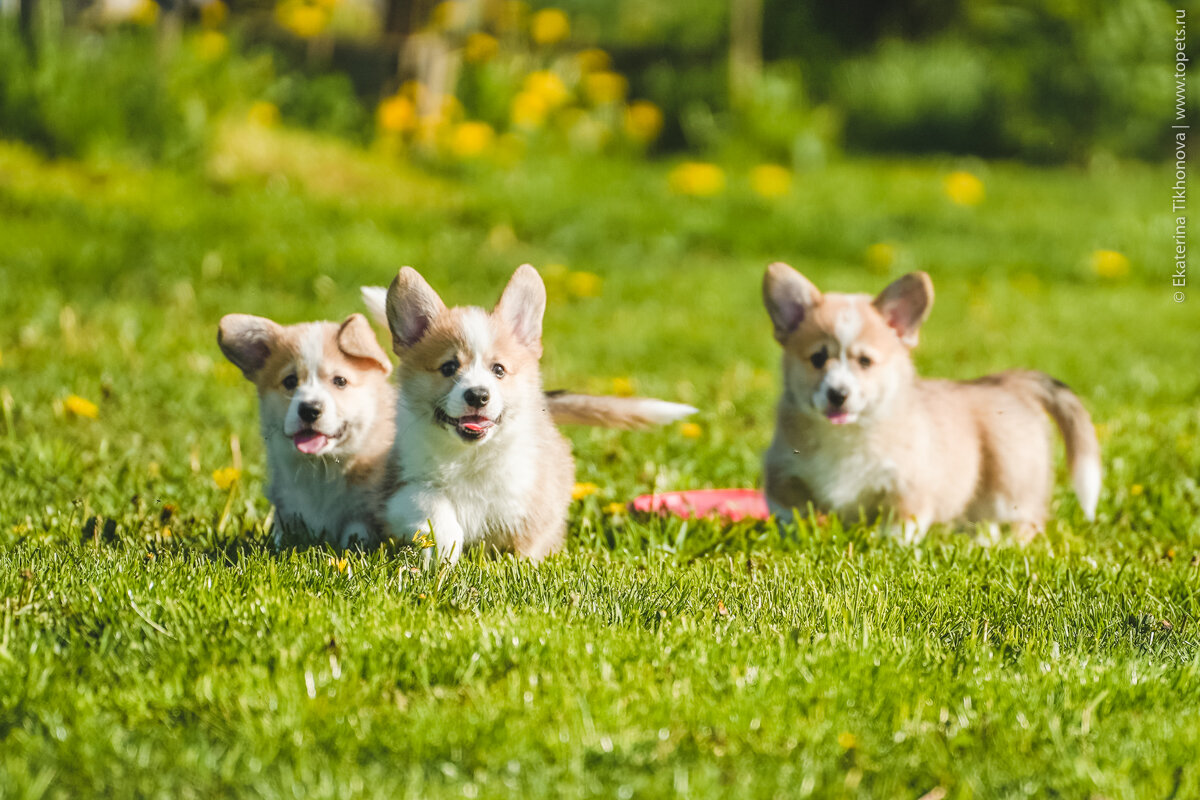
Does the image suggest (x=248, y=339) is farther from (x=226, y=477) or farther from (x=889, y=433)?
(x=889, y=433)

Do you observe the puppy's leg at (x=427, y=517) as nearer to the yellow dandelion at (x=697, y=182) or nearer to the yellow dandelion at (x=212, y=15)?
the yellow dandelion at (x=697, y=182)

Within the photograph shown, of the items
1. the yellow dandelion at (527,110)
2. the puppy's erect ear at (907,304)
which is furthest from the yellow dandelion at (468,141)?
A: the puppy's erect ear at (907,304)

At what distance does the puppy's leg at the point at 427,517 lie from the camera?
3053 mm

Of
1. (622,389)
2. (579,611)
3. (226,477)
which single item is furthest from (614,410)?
(622,389)

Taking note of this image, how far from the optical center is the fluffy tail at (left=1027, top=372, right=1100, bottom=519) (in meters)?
3.92

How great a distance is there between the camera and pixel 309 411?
3.07 m

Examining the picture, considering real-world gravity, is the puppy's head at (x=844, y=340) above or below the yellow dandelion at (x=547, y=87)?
below

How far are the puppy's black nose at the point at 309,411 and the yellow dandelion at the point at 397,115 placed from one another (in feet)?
22.0

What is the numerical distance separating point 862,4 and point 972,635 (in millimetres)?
13548

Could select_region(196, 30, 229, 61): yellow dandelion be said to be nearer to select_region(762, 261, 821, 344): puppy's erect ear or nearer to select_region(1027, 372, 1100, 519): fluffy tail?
select_region(762, 261, 821, 344): puppy's erect ear

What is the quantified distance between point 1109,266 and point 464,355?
273 inches

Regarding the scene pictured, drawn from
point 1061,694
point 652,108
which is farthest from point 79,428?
point 652,108

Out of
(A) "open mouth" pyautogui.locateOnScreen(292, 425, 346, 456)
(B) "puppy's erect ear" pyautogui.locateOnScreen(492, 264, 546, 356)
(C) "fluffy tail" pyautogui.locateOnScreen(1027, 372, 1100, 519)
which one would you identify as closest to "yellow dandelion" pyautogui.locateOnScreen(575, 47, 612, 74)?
(C) "fluffy tail" pyautogui.locateOnScreen(1027, 372, 1100, 519)

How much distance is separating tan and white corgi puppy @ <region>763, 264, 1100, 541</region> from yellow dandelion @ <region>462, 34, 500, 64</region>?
7.01 m
